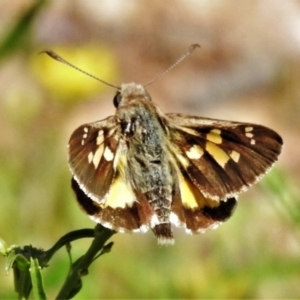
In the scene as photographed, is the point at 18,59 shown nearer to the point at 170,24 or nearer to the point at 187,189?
the point at 170,24

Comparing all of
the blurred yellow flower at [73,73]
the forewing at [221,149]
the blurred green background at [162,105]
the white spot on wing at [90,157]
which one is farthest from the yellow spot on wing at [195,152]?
the blurred yellow flower at [73,73]

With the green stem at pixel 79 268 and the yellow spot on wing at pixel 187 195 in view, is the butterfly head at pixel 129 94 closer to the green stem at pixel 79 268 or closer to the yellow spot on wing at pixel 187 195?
the yellow spot on wing at pixel 187 195

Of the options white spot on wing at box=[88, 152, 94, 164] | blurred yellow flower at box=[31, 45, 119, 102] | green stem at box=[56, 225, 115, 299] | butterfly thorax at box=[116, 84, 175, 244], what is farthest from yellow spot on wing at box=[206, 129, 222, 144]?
blurred yellow flower at box=[31, 45, 119, 102]

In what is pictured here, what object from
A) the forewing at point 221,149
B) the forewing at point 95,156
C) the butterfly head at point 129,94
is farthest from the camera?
the butterfly head at point 129,94

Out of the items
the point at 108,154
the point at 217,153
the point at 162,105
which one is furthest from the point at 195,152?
the point at 162,105

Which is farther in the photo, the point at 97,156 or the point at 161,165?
the point at 161,165

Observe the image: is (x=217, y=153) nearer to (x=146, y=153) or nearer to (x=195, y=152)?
(x=195, y=152)
